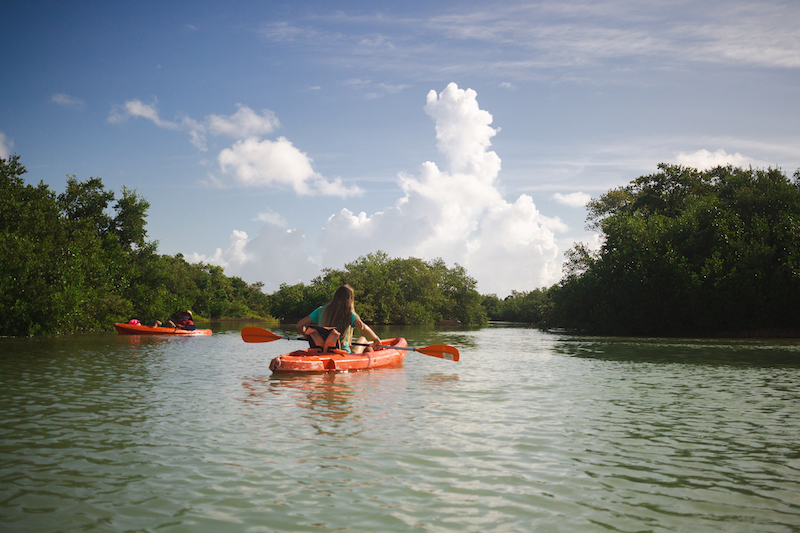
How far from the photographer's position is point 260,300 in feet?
A: 289

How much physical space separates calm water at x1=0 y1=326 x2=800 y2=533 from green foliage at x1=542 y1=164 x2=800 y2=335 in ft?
67.5

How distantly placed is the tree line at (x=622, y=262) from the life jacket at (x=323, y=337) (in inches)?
619

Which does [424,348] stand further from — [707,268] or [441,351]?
[707,268]

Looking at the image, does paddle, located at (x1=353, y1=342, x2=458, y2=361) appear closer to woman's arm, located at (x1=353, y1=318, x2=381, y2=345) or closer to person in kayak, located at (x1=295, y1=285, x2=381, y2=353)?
woman's arm, located at (x1=353, y1=318, x2=381, y2=345)

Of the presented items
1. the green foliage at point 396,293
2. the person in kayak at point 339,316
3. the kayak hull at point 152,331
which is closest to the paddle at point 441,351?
the person in kayak at point 339,316

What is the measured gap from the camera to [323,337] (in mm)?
11117

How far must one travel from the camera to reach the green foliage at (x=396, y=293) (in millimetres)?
61156

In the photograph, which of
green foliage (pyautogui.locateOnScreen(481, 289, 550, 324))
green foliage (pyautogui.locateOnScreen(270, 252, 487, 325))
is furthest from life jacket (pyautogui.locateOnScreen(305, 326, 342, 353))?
green foliage (pyautogui.locateOnScreen(481, 289, 550, 324))

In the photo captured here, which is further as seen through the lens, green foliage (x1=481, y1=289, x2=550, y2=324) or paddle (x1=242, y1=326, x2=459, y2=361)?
green foliage (x1=481, y1=289, x2=550, y2=324)

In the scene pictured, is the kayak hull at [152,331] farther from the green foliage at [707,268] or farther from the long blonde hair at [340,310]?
the green foliage at [707,268]

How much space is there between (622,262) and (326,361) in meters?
27.3

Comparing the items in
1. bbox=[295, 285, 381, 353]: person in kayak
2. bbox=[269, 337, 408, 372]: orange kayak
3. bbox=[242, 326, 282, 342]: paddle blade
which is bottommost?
bbox=[269, 337, 408, 372]: orange kayak

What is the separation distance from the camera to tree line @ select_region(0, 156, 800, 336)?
23.1 metres

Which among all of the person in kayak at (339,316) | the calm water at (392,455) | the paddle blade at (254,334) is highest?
the person in kayak at (339,316)
